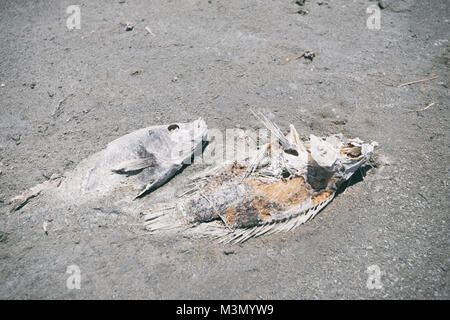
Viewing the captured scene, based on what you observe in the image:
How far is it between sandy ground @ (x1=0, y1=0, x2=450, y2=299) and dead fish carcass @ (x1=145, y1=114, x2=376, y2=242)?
15cm

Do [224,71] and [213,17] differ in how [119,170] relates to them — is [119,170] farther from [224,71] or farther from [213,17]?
[213,17]

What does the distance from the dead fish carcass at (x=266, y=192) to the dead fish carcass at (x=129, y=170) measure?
0.35 meters

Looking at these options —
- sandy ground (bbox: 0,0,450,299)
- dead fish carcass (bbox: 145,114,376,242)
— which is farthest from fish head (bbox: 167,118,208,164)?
dead fish carcass (bbox: 145,114,376,242)

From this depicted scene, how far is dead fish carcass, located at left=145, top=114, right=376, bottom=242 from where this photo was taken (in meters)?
2.73

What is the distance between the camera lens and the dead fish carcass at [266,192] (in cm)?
273

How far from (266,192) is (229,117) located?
1.29 metres

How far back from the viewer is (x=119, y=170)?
300 cm

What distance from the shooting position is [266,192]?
2754 mm
